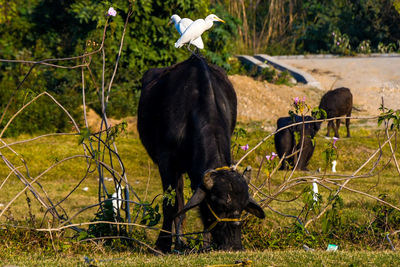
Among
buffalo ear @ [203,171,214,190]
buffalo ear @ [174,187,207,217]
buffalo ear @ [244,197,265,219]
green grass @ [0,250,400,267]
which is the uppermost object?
buffalo ear @ [203,171,214,190]

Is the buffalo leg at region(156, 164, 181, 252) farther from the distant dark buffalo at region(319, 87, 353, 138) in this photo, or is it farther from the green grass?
the distant dark buffalo at region(319, 87, 353, 138)

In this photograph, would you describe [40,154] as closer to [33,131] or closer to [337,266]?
[33,131]

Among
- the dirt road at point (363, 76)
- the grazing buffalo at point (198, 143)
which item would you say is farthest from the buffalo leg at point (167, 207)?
the dirt road at point (363, 76)

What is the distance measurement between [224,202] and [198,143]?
40.4 inches

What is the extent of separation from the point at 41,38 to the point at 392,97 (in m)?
11.4

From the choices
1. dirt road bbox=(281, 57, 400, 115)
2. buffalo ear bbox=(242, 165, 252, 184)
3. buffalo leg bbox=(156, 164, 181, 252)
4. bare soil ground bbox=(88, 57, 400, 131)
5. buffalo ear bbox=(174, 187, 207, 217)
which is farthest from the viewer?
dirt road bbox=(281, 57, 400, 115)

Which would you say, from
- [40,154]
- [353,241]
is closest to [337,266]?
[353,241]

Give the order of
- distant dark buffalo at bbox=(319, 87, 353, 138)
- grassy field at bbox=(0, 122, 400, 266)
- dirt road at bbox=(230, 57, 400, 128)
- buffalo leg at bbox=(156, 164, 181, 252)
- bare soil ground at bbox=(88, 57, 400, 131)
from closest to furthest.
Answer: grassy field at bbox=(0, 122, 400, 266), buffalo leg at bbox=(156, 164, 181, 252), distant dark buffalo at bbox=(319, 87, 353, 138), bare soil ground at bbox=(88, 57, 400, 131), dirt road at bbox=(230, 57, 400, 128)

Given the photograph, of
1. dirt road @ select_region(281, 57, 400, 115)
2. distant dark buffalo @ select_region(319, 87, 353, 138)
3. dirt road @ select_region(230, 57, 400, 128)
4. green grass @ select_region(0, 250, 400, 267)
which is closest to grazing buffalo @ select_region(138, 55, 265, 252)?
green grass @ select_region(0, 250, 400, 267)

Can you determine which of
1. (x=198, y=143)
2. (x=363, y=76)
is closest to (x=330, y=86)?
(x=363, y=76)

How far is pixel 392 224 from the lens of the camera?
828 centimetres

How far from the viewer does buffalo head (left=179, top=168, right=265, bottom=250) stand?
572 cm

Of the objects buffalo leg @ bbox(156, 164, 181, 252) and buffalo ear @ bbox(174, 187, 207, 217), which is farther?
buffalo leg @ bbox(156, 164, 181, 252)

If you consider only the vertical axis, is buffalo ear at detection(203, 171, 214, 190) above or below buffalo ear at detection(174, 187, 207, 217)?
above
